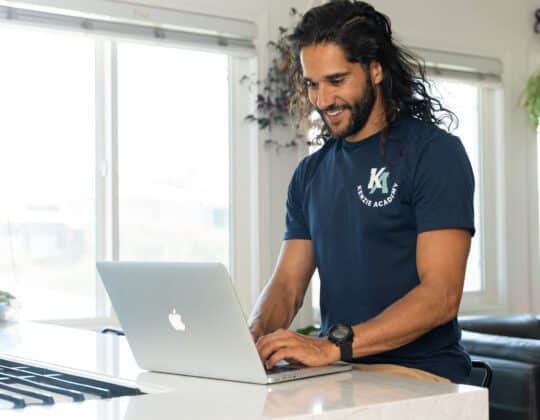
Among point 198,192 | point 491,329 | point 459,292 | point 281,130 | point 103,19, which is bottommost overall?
point 491,329

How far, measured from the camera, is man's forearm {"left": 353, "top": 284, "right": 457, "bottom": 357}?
209 cm

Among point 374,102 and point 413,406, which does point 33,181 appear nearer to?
point 374,102

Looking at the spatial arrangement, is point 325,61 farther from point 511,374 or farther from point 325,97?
point 511,374

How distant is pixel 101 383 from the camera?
1812 mm

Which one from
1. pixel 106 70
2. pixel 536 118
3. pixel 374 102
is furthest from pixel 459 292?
pixel 536 118

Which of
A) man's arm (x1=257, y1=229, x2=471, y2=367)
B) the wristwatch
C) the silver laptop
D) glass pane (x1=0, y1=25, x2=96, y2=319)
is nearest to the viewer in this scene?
the silver laptop

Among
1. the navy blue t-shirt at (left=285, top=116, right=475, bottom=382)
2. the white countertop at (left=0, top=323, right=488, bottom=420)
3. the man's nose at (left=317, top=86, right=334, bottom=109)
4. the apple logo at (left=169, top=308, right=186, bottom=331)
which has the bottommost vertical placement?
the white countertop at (left=0, top=323, right=488, bottom=420)

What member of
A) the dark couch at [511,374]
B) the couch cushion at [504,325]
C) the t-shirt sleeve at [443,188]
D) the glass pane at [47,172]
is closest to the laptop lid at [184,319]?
the t-shirt sleeve at [443,188]

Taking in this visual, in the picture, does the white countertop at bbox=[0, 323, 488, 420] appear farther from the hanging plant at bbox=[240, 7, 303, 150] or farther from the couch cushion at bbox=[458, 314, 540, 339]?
the hanging plant at bbox=[240, 7, 303, 150]

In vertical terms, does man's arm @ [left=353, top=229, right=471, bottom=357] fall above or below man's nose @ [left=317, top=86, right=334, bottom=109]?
below

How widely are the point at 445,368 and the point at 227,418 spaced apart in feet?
3.04

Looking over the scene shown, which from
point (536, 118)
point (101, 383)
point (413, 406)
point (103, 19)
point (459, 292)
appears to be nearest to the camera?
point (413, 406)

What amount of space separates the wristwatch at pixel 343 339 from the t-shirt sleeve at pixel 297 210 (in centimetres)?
60

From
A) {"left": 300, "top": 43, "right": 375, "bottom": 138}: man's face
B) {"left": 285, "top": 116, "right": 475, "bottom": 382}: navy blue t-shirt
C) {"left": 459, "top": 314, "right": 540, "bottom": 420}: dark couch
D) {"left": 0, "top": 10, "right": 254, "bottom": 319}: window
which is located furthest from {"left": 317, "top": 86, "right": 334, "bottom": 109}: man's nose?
{"left": 0, "top": 10, "right": 254, "bottom": 319}: window
